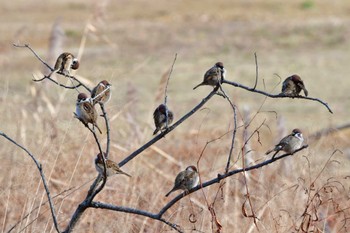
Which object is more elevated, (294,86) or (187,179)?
(294,86)

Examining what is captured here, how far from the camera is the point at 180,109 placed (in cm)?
1481

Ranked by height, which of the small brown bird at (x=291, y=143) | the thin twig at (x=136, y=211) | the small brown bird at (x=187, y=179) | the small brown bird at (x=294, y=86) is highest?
the small brown bird at (x=294, y=86)

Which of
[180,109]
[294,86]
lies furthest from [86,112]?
[180,109]

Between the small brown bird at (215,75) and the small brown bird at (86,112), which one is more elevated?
the small brown bird at (215,75)

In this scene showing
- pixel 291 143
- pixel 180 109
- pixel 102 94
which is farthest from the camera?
pixel 180 109

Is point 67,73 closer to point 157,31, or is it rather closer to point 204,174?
point 204,174

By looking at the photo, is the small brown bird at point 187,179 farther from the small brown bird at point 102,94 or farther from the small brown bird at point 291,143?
the small brown bird at point 102,94

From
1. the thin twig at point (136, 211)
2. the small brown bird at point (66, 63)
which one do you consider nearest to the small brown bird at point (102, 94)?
the small brown bird at point (66, 63)

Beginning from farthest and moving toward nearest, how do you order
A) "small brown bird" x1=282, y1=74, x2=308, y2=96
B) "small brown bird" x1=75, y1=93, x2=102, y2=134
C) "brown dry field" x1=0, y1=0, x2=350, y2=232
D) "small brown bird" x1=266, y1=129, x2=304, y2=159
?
"brown dry field" x1=0, y1=0, x2=350, y2=232
"small brown bird" x1=266, y1=129, x2=304, y2=159
"small brown bird" x1=282, y1=74, x2=308, y2=96
"small brown bird" x1=75, y1=93, x2=102, y2=134

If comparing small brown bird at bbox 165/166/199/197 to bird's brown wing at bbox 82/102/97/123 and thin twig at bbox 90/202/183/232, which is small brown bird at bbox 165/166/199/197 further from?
bird's brown wing at bbox 82/102/97/123

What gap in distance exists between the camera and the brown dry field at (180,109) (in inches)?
230

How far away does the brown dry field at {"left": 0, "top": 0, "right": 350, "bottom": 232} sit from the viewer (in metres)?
5.84

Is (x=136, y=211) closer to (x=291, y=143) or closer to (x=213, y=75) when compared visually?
(x=213, y=75)

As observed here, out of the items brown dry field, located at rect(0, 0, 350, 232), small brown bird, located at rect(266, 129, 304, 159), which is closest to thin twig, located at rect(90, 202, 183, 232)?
brown dry field, located at rect(0, 0, 350, 232)
